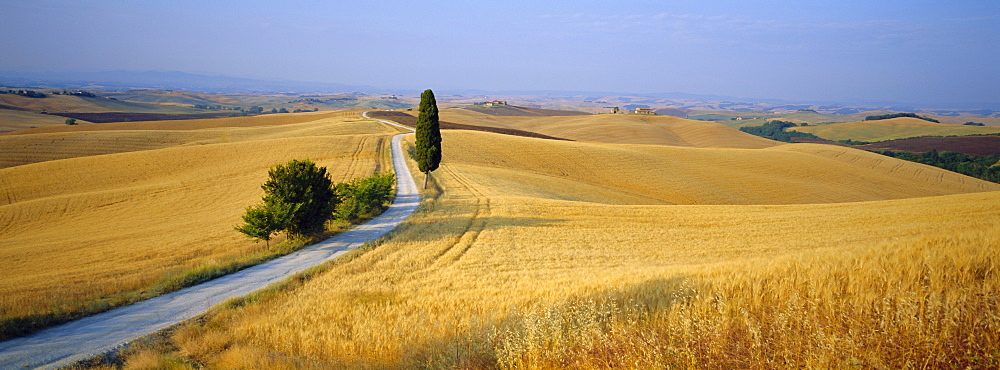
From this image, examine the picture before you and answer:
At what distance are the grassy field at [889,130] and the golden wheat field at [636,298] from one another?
137 m

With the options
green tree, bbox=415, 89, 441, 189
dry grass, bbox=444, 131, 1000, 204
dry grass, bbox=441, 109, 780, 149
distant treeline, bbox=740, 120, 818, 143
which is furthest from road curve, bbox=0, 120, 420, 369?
distant treeline, bbox=740, 120, 818, 143

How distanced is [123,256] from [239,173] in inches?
1157

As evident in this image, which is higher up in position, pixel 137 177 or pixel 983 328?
pixel 983 328

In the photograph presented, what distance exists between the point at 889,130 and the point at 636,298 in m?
176

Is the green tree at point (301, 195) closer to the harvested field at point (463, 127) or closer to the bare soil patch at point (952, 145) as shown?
the harvested field at point (463, 127)

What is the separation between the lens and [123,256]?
→ 18719 millimetres

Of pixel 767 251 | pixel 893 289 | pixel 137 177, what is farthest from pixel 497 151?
pixel 893 289

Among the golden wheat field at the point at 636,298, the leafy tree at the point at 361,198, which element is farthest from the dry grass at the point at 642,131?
the leafy tree at the point at 361,198

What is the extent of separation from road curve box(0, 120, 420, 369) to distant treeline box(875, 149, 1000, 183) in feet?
312

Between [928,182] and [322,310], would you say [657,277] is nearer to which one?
[322,310]

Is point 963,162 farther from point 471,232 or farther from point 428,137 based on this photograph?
point 471,232

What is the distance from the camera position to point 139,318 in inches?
436

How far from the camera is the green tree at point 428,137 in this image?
3550 cm

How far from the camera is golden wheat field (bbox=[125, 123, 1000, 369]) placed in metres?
5.17
